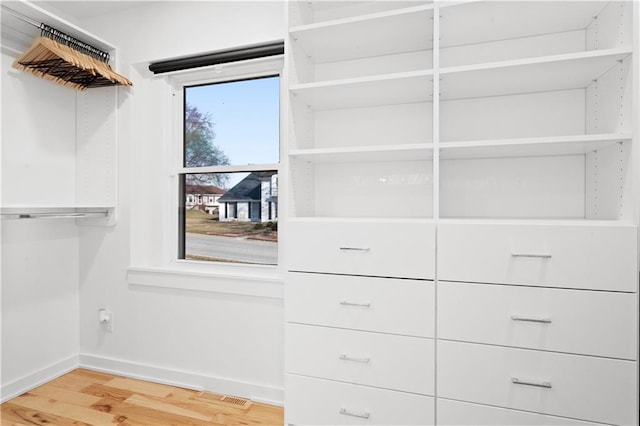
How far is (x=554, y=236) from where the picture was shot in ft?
4.34

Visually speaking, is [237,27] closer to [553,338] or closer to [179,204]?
[179,204]

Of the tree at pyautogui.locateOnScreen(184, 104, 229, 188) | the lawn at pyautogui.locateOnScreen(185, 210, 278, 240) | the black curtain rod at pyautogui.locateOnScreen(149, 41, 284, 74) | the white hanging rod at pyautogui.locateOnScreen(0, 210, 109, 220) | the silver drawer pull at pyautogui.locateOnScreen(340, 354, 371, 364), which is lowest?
the silver drawer pull at pyautogui.locateOnScreen(340, 354, 371, 364)

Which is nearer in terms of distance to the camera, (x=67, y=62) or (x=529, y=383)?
(x=529, y=383)

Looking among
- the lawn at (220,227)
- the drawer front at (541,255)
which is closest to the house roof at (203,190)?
the lawn at (220,227)

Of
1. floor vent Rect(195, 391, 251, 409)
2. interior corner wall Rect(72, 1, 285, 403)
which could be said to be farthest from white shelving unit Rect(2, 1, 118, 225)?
floor vent Rect(195, 391, 251, 409)

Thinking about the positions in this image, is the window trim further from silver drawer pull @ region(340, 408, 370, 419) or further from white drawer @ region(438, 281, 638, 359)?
white drawer @ region(438, 281, 638, 359)

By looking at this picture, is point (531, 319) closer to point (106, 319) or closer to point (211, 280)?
point (211, 280)

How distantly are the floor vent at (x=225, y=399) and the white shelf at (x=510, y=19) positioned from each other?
222 cm

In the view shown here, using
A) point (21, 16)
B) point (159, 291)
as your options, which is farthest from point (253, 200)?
point (21, 16)

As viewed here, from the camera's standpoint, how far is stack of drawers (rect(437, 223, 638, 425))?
1.27 metres

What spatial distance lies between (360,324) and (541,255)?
0.76m

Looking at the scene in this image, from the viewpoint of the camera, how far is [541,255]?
1320 mm

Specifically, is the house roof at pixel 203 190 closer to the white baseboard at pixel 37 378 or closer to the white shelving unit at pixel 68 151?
the white shelving unit at pixel 68 151

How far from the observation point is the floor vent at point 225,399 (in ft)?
6.70
